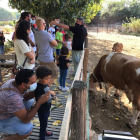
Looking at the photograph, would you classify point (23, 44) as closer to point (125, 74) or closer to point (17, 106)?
point (17, 106)

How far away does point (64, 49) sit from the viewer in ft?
13.0

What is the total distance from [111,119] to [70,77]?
2.03 metres

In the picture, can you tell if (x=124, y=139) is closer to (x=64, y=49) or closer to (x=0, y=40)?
(x=64, y=49)

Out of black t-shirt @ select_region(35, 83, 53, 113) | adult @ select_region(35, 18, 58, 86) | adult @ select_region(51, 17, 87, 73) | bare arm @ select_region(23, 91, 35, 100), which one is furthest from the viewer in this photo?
adult @ select_region(51, 17, 87, 73)

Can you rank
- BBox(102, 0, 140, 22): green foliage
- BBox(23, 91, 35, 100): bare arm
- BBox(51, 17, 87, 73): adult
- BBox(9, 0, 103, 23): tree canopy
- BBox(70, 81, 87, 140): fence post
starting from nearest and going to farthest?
1. BBox(70, 81, 87, 140): fence post
2. BBox(23, 91, 35, 100): bare arm
3. BBox(51, 17, 87, 73): adult
4. BBox(9, 0, 103, 23): tree canopy
5. BBox(102, 0, 140, 22): green foliage

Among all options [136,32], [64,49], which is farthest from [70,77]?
[136,32]

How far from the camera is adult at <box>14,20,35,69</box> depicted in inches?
110

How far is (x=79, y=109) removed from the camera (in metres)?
1.88

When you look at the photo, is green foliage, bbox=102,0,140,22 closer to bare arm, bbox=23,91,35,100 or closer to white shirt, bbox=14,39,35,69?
white shirt, bbox=14,39,35,69

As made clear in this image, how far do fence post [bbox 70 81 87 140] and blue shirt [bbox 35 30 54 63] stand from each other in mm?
1686

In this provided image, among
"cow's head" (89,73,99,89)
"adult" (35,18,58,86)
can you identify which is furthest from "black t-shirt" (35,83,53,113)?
"cow's head" (89,73,99,89)

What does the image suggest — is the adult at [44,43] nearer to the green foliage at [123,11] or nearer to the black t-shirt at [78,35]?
the black t-shirt at [78,35]

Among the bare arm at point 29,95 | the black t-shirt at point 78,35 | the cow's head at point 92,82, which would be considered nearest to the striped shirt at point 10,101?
the bare arm at point 29,95

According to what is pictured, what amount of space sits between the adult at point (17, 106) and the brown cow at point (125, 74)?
267cm
